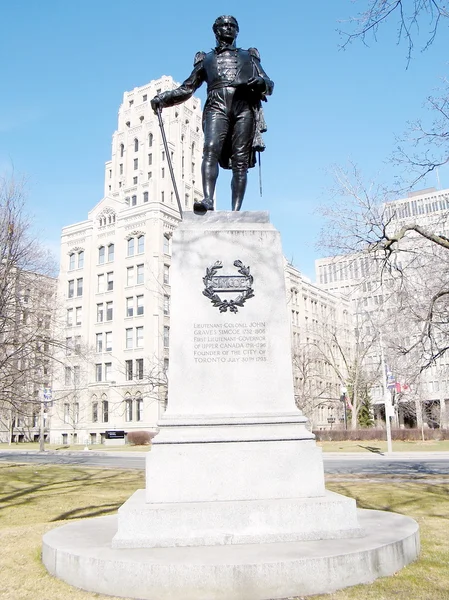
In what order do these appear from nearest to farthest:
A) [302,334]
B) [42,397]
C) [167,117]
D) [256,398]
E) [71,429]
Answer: [256,398], [42,397], [71,429], [302,334], [167,117]

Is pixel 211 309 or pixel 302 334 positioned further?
pixel 302 334

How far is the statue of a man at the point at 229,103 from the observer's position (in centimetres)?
771

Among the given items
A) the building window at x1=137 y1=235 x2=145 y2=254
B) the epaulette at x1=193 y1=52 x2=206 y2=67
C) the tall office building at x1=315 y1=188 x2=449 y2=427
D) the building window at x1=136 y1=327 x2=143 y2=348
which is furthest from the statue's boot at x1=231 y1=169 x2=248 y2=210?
the building window at x1=137 y1=235 x2=145 y2=254

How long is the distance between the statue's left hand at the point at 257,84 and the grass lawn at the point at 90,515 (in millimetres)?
6297

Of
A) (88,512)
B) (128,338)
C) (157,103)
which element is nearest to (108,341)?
(128,338)

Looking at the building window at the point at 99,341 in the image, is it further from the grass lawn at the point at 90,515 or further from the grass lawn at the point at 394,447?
the grass lawn at the point at 90,515

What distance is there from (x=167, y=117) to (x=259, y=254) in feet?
264

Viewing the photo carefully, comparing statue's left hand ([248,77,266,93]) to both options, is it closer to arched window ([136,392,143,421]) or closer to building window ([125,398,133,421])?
arched window ([136,392,143,421])

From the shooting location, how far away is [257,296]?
22.8ft

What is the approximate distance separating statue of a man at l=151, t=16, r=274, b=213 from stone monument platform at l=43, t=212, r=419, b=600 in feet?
2.67

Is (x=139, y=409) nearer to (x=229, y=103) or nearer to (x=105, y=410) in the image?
(x=105, y=410)

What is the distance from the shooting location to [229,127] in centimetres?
787

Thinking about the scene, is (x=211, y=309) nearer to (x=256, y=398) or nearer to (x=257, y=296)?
(x=257, y=296)

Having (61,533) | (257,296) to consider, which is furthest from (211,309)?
(61,533)
